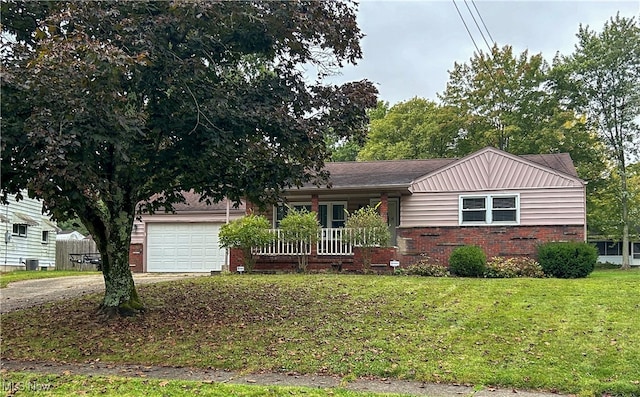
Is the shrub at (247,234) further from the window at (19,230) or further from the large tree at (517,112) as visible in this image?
the large tree at (517,112)

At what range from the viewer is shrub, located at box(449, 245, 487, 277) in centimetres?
1661

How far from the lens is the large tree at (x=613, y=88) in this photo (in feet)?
93.6

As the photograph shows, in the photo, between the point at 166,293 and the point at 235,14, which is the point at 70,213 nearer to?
the point at 166,293

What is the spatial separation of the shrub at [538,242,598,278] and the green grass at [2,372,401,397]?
12181mm

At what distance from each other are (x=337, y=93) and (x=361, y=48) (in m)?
1.29

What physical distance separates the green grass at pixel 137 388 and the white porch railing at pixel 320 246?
454 inches

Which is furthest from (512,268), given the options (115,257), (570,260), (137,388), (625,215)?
(625,215)

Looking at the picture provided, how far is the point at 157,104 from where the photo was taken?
365 inches

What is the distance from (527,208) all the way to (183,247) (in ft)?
42.1

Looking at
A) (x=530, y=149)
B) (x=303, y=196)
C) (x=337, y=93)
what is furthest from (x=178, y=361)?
(x=530, y=149)

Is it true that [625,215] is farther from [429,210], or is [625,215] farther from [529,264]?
[429,210]

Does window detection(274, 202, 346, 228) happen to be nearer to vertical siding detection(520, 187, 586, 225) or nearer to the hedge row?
the hedge row

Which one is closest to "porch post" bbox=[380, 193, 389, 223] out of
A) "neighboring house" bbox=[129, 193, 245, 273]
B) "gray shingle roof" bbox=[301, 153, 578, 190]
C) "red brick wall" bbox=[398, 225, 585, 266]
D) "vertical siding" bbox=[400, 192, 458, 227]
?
"gray shingle roof" bbox=[301, 153, 578, 190]

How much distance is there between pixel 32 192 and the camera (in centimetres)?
776
